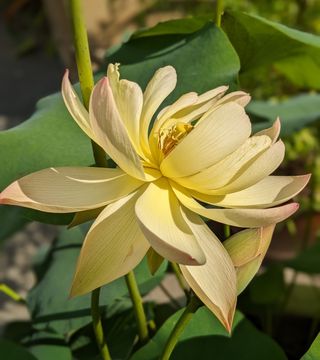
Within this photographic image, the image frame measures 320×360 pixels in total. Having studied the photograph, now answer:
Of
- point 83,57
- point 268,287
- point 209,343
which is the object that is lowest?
point 268,287

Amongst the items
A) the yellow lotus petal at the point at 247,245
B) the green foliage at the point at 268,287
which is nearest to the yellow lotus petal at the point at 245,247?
the yellow lotus petal at the point at 247,245

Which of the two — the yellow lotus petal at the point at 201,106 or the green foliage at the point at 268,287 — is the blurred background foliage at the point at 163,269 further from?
the yellow lotus petal at the point at 201,106

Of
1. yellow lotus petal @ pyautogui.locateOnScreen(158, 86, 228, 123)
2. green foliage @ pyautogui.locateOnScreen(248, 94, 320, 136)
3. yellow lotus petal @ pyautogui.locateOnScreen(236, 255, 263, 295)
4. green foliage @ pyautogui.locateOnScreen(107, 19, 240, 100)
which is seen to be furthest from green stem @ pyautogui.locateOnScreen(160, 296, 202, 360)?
green foliage @ pyautogui.locateOnScreen(248, 94, 320, 136)

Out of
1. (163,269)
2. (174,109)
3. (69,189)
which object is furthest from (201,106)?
(163,269)

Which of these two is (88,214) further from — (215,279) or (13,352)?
(13,352)

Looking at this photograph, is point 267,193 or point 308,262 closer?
point 267,193

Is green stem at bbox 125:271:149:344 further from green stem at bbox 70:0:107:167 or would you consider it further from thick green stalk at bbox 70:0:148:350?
green stem at bbox 70:0:107:167
